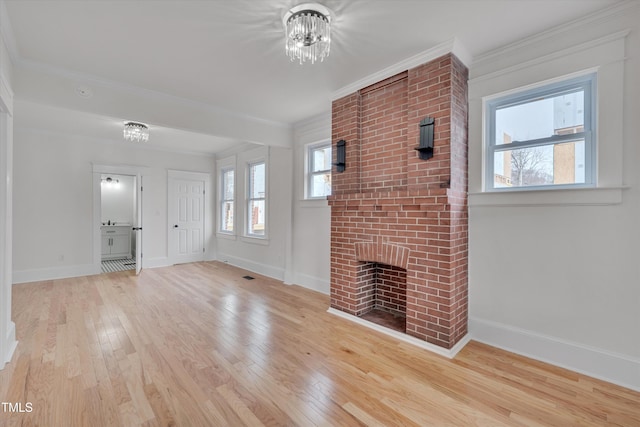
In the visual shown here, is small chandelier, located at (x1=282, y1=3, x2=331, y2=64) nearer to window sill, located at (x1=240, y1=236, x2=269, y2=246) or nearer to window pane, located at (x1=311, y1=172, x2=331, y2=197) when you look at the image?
window pane, located at (x1=311, y1=172, x2=331, y2=197)

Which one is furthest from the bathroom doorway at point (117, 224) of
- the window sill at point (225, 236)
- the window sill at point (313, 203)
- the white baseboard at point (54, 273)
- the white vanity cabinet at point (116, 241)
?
the window sill at point (313, 203)

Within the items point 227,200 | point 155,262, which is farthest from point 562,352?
point 155,262

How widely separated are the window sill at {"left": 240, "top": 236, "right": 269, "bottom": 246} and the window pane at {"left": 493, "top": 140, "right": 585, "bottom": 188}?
4.11m

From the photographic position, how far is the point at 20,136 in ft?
16.3

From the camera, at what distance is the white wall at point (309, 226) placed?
4.42 m

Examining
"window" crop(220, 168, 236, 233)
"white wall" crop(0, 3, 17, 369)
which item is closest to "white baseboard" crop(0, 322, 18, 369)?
"white wall" crop(0, 3, 17, 369)

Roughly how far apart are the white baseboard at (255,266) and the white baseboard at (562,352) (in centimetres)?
339

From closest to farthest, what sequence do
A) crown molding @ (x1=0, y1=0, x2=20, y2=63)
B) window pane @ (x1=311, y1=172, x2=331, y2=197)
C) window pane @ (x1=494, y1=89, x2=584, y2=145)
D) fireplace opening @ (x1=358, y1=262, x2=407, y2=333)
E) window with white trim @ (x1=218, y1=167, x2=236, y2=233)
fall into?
1. crown molding @ (x1=0, y1=0, x2=20, y2=63)
2. window pane @ (x1=494, y1=89, x2=584, y2=145)
3. fireplace opening @ (x1=358, y1=262, x2=407, y2=333)
4. window pane @ (x1=311, y1=172, x2=331, y2=197)
5. window with white trim @ (x1=218, y1=167, x2=236, y2=233)

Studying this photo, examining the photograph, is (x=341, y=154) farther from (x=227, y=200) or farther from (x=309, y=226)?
(x=227, y=200)

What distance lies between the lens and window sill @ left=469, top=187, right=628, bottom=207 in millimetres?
2141

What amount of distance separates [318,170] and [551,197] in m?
3.06

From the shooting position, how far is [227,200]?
276 inches

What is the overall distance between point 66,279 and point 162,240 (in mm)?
1753

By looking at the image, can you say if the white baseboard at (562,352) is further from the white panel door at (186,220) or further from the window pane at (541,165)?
the white panel door at (186,220)
